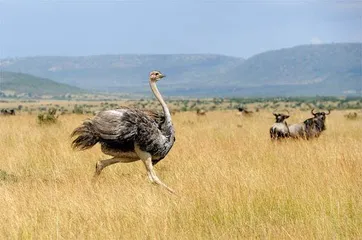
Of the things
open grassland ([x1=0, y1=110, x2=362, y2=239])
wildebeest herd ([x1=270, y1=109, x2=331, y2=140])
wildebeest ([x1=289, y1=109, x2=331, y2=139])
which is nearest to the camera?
open grassland ([x1=0, y1=110, x2=362, y2=239])

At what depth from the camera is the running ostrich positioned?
8.87m

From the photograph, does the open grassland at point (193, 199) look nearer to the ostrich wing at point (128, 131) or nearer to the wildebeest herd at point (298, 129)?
the ostrich wing at point (128, 131)

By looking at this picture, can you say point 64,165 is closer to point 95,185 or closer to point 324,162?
point 95,185

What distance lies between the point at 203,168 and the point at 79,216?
3489 millimetres

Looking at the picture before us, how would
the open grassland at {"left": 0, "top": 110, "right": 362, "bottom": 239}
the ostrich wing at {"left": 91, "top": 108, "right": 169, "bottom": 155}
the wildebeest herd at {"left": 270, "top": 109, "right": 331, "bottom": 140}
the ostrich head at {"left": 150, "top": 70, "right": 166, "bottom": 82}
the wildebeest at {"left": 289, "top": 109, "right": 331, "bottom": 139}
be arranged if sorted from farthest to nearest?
the wildebeest at {"left": 289, "top": 109, "right": 331, "bottom": 139} < the wildebeest herd at {"left": 270, "top": 109, "right": 331, "bottom": 140} < the ostrich head at {"left": 150, "top": 70, "right": 166, "bottom": 82} < the ostrich wing at {"left": 91, "top": 108, "right": 169, "bottom": 155} < the open grassland at {"left": 0, "top": 110, "right": 362, "bottom": 239}

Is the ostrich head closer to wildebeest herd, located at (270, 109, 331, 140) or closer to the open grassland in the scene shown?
the open grassland

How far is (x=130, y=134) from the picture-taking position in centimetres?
883

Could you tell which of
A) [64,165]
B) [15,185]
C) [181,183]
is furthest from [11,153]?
[181,183]

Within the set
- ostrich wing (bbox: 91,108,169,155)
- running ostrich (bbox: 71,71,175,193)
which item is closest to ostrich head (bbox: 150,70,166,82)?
running ostrich (bbox: 71,71,175,193)

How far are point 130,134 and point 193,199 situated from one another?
1702 mm

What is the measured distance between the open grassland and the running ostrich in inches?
15.1

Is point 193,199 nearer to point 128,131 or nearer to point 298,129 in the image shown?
point 128,131

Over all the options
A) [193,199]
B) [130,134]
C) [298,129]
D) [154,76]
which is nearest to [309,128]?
[298,129]

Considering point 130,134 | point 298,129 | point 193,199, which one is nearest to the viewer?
point 193,199
